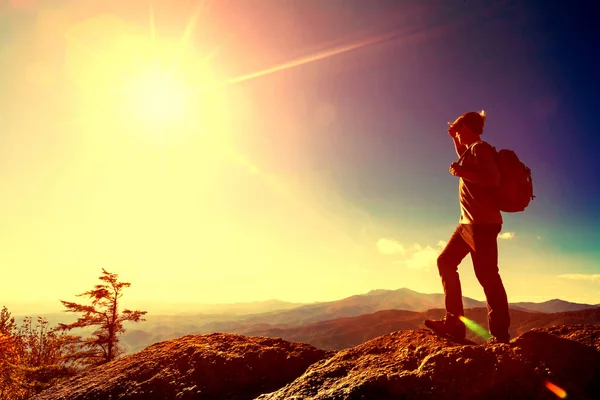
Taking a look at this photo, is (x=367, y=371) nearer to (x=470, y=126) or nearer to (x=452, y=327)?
(x=452, y=327)

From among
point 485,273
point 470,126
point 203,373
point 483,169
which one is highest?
point 470,126

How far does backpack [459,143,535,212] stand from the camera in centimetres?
377

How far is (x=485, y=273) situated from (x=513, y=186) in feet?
3.70

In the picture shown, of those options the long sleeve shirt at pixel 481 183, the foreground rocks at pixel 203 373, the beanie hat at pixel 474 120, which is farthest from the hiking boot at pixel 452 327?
the beanie hat at pixel 474 120

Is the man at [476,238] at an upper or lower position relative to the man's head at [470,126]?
lower

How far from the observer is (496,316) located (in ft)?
12.0

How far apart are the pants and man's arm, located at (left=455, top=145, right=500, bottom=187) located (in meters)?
0.56

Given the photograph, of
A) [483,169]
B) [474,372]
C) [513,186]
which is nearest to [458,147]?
[483,169]

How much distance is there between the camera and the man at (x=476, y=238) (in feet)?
12.2

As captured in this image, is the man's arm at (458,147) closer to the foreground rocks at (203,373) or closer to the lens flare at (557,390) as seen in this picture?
the lens flare at (557,390)

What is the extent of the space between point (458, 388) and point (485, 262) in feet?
5.89

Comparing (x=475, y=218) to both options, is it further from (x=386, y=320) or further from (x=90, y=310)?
(x=386, y=320)

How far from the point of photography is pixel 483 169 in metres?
3.81

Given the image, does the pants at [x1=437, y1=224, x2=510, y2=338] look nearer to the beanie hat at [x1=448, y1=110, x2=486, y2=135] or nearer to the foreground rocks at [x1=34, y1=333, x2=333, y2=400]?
the beanie hat at [x1=448, y1=110, x2=486, y2=135]
